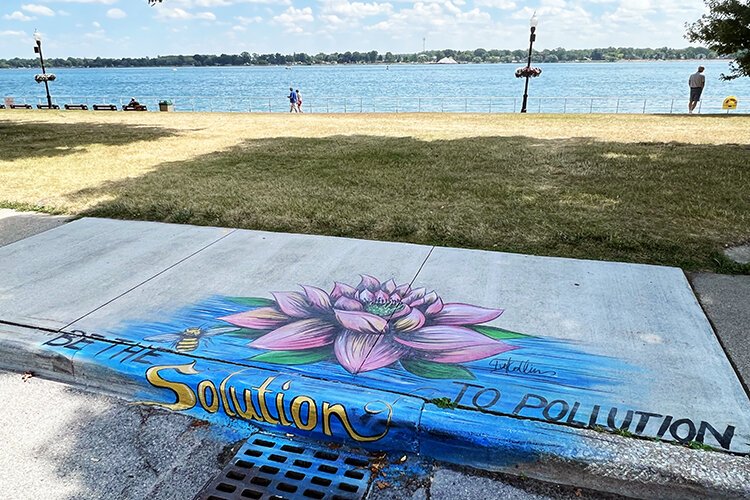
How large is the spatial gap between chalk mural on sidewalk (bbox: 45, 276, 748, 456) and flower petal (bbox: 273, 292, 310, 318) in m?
0.01

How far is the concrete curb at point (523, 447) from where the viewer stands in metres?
2.17

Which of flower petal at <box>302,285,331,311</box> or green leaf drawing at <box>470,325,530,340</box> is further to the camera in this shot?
flower petal at <box>302,285,331,311</box>

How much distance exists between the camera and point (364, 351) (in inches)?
123

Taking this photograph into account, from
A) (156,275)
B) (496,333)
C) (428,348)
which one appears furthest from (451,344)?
(156,275)

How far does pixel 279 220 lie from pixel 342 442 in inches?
137

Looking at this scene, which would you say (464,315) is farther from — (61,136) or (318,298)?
(61,136)

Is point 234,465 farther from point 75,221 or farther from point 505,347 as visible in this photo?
point 75,221

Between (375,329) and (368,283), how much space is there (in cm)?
70

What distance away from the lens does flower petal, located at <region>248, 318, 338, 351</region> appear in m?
3.18

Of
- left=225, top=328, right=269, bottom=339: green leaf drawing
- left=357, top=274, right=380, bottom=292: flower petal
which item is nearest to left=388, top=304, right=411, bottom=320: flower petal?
left=357, top=274, right=380, bottom=292: flower petal

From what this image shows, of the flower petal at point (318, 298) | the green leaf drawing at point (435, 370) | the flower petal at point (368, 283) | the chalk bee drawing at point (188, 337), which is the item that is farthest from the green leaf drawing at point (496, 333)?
the chalk bee drawing at point (188, 337)

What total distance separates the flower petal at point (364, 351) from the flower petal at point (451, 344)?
3.7 inches

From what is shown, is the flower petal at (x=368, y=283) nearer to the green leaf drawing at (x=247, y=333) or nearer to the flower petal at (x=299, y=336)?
the flower petal at (x=299, y=336)
